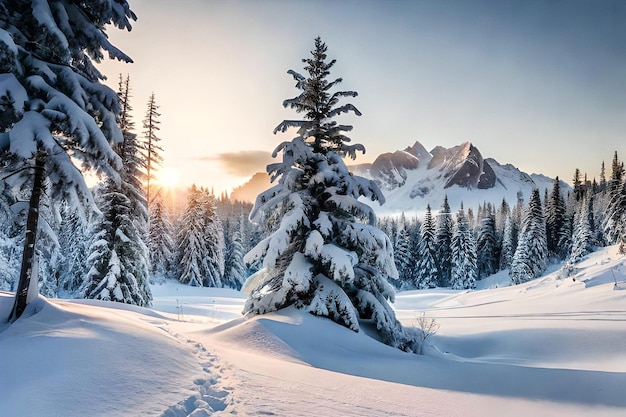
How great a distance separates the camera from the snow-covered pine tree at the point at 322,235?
9852mm

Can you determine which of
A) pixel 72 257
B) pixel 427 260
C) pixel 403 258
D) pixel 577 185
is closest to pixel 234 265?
pixel 72 257

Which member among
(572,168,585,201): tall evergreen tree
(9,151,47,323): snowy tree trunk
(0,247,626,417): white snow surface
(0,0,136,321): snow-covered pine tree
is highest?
(572,168,585,201): tall evergreen tree

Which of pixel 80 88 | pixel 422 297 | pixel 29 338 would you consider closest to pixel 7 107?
pixel 80 88

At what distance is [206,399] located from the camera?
13.7 feet

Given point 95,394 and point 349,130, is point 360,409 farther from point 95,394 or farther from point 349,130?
point 349,130

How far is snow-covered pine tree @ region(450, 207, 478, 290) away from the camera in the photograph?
51.3m

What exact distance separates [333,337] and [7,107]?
8.18 meters

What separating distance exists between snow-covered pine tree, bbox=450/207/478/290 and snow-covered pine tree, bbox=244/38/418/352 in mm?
44544

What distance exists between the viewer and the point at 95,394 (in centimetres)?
370

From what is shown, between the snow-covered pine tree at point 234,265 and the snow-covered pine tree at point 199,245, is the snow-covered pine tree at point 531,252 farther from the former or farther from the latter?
the snow-covered pine tree at point 199,245

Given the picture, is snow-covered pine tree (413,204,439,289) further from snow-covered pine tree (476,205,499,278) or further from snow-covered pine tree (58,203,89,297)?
snow-covered pine tree (58,203,89,297)

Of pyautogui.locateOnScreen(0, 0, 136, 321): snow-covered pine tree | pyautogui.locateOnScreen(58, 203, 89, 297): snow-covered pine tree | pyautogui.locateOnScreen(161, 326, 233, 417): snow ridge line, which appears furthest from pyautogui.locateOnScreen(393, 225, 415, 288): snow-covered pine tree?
pyautogui.locateOnScreen(161, 326, 233, 417): snow ridge line

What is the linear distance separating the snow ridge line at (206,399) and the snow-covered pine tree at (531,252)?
45.5 meters

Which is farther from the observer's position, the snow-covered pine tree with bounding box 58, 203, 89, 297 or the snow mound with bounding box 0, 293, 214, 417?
the snow-covered pine tree with bounding box 58, 203, 89, 297
